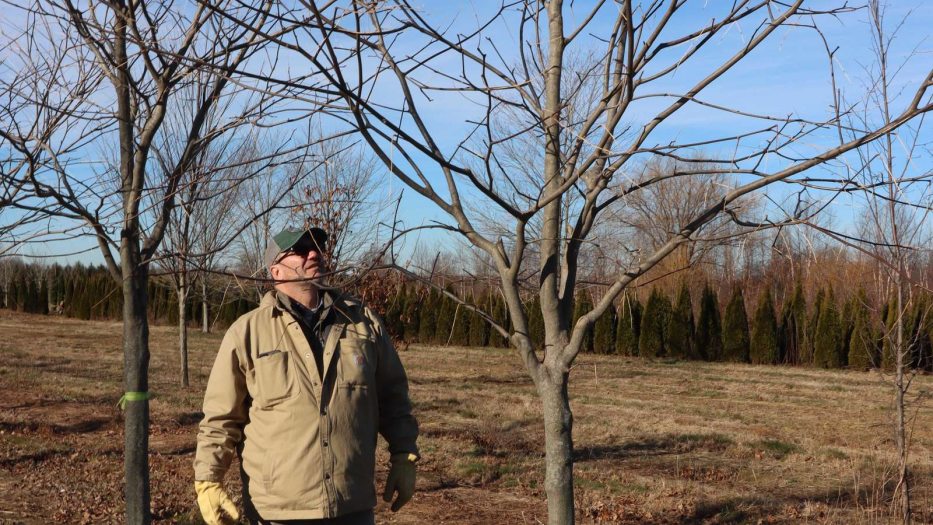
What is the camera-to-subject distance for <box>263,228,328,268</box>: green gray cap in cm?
304

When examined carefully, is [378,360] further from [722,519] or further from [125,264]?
[722,519]

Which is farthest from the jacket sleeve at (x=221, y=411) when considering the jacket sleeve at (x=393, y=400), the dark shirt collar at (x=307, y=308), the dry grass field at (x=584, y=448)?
the dry grass field at (x=584, y=448)

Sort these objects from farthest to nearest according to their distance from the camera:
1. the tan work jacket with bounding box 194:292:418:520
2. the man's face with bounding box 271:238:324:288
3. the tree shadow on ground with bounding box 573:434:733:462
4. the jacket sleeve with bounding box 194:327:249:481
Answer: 1. the tree shadow on ground with bounding box 573:434:733:462
2. the man's face with bounding box 271:238:324:288
3. the jacket sleeve with bounding box 194:327:249:481
4. the tan work jacket with bounding box 194:292:418:520

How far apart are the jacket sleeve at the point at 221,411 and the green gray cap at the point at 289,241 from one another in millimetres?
318

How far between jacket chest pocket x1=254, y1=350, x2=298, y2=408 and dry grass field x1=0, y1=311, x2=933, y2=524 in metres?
1.76

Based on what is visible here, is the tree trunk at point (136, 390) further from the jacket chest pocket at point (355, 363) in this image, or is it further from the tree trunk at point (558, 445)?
the tree trunk at point (558, 445)

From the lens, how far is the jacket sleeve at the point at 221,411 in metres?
2.95

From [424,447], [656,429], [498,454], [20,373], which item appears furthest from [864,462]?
[20,373]

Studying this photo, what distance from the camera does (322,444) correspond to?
285 cm

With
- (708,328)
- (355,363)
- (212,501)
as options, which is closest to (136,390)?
(212,501)

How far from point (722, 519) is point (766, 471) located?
6.91 ft

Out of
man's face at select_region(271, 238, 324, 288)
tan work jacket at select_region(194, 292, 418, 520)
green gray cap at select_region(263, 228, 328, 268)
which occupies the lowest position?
tan work jacket at select_region(194, 292, 418, 520)

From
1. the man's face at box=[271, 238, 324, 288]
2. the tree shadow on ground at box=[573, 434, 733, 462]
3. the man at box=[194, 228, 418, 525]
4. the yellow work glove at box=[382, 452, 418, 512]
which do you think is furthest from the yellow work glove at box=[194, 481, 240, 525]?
the tree shadow on ground at box=[573, 434, 733, 462]

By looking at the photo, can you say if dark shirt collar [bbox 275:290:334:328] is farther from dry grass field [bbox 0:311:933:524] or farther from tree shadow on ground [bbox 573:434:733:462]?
tree shadow on ground [bbox 573:434:733:462]
